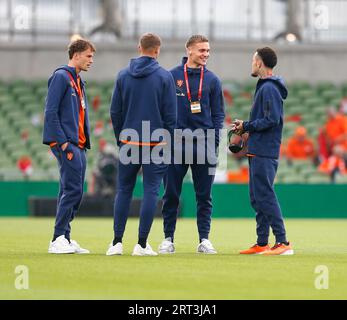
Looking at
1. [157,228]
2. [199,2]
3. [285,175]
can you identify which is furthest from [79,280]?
[199,2]

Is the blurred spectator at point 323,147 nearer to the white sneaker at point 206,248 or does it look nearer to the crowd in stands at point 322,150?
the crowd in stands at point 322,150

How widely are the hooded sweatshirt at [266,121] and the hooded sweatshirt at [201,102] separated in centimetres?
40

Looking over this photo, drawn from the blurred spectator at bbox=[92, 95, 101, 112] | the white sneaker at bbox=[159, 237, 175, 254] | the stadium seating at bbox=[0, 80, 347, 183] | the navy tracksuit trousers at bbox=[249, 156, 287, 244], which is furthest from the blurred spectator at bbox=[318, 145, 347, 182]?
the white sneaker at bbox=[159, 237, 175, 254]

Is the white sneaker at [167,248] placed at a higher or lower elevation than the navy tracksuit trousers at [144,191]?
lower

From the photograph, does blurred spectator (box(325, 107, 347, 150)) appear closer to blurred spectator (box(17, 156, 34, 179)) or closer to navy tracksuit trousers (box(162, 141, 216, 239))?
blurred spectator (box(17, 156, 34, 179))

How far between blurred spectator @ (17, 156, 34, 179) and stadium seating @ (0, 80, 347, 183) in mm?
120

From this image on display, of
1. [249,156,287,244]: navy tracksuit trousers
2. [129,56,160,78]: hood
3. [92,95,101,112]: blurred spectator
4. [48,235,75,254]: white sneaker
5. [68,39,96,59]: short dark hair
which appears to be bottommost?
[48,235,75,254]: white sneaker

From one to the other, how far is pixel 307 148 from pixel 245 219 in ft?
12.2

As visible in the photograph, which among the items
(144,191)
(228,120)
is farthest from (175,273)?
(228,120)

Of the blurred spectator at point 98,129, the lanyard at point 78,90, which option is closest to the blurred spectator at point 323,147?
the blurred spectator at point 98,129

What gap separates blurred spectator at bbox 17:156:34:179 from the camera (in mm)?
23891

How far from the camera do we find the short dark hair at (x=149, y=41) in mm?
11164

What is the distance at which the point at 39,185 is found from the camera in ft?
75.3

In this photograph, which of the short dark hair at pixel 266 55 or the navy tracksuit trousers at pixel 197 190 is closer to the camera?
the short dark hair at pixel 266 55
